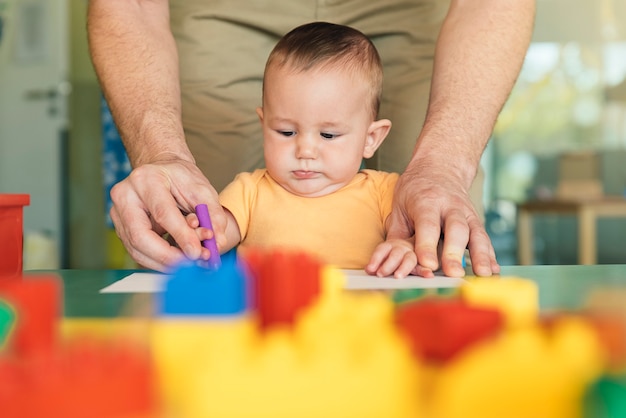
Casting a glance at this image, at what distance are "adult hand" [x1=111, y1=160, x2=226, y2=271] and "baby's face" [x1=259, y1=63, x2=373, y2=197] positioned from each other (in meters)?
0.22

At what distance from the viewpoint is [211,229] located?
0.96m

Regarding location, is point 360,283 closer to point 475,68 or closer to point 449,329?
point 449,329

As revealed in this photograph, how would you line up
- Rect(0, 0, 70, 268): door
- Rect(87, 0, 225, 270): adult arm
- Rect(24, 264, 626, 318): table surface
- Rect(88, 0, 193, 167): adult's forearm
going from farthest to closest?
Rect(0, 0, 70, 268): door, Rect(88, 0, 193, 167): adult's forearm, Rect(87, 0, 225, 270): adult arm, Rect(24, 264, 626, 318): table surface

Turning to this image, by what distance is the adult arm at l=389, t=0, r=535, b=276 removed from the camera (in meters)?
0.96

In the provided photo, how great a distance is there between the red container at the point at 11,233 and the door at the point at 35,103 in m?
3.76

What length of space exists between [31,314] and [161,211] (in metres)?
0.64

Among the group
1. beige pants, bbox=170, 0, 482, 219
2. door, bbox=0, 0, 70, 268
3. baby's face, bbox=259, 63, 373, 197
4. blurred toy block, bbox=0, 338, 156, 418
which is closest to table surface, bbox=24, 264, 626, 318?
blurred toy block, bbox=0, 338, 156, 418

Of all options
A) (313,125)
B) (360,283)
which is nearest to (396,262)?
(360,283)

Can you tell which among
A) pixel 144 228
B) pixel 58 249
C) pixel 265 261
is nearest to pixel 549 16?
pixel 58 249

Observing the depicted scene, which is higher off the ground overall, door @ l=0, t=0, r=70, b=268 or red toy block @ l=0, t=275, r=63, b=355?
door @ l=0, t=0, r=70, b=268

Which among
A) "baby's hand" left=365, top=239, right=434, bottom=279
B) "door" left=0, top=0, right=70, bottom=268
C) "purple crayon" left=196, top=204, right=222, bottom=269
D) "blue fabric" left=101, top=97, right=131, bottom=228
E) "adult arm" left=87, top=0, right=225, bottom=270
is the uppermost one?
"door" left=0, top=0, right=70, bottom=268

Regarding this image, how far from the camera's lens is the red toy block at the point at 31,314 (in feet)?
1.15

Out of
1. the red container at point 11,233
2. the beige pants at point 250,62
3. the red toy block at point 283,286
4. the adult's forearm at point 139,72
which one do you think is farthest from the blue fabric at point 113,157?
the red toy block at point 283,286

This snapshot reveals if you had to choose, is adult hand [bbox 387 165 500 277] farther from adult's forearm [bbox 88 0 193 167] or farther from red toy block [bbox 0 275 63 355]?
red toy block [bbox 0 275 63 355]
